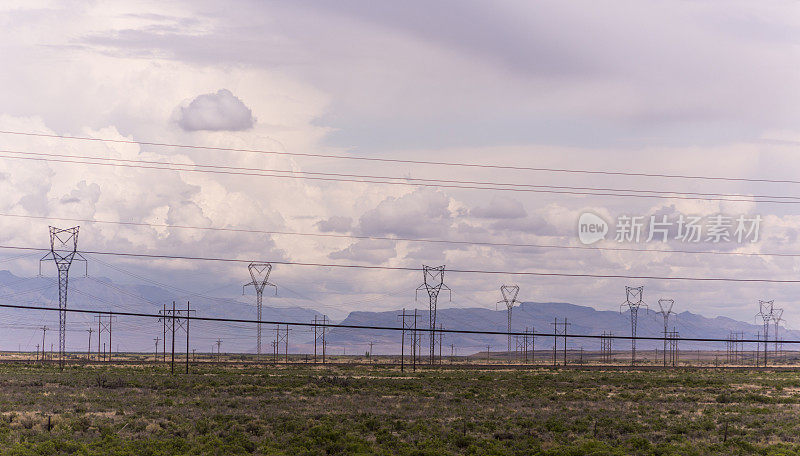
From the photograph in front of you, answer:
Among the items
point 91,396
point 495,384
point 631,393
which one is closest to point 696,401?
point 631,393

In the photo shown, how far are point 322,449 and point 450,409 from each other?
15019mm

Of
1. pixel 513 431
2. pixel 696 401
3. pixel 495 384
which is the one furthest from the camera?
pixel 495 384

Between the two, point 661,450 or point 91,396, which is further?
point 91,396

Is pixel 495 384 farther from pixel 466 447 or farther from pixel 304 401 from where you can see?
pixel 466 447

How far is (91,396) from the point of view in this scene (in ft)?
162

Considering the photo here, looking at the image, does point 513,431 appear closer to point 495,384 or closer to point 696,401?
point 696,401

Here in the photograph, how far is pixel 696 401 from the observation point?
179 ft

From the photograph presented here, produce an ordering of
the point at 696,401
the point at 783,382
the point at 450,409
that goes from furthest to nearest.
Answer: the point at 783,382 < the point at 696,401 < the point at 450,409

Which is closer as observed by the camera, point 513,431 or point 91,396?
point 513,431

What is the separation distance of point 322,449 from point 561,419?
15.1m

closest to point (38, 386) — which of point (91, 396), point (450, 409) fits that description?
point (91, 396)

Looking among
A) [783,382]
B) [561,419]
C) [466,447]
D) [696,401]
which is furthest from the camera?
[783,382]

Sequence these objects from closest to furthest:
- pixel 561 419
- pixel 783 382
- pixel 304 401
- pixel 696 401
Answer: pixel 561 419, pixel 304 401, pixel 696 401, pixel 783 382

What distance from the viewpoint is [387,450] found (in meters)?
32.2
